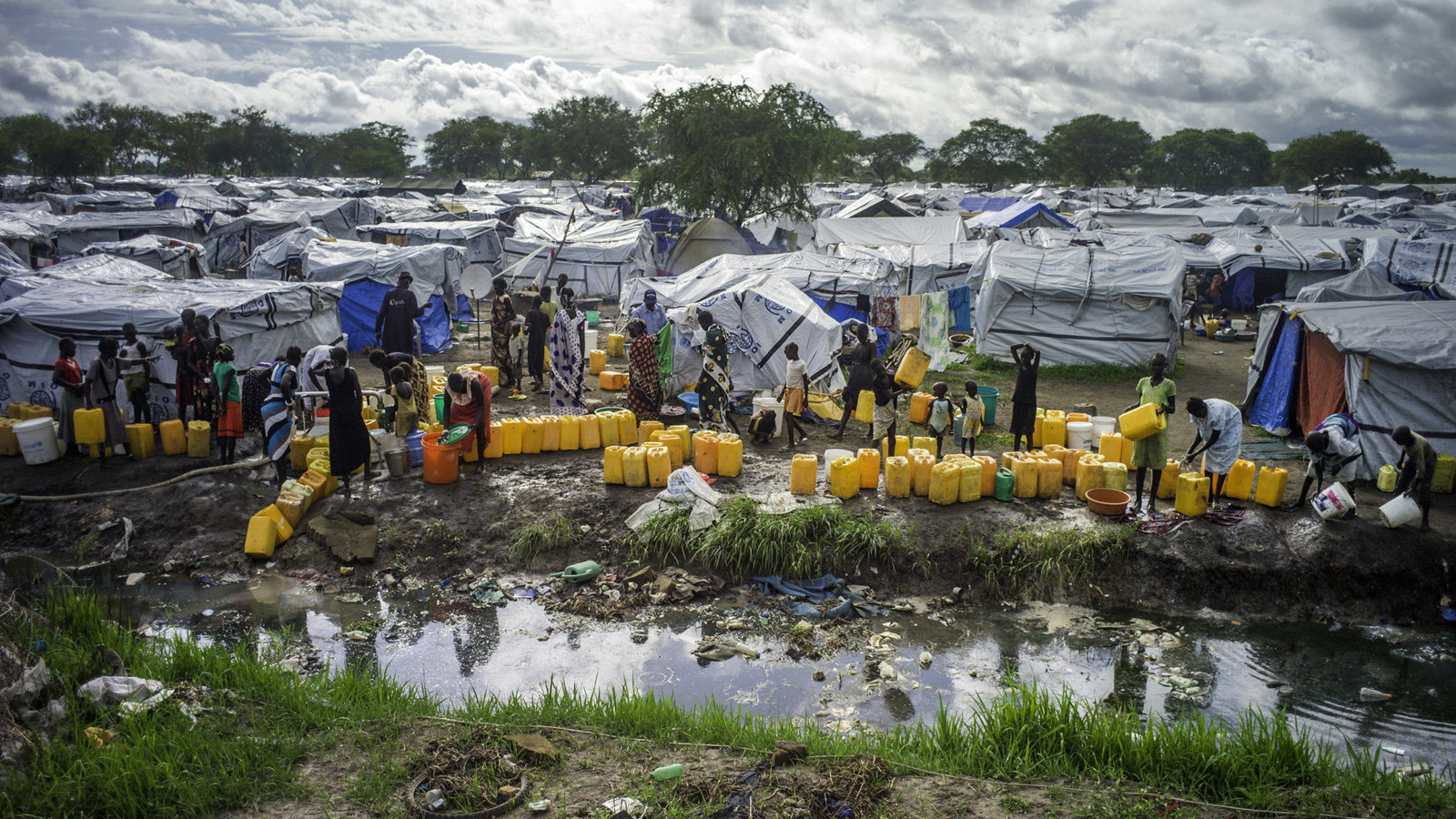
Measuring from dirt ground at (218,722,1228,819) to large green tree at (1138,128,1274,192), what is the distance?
79027 mm

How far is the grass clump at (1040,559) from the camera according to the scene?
7.76m

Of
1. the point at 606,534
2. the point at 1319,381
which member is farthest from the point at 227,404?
the point at 1319,381

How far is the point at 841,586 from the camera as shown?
306 inches

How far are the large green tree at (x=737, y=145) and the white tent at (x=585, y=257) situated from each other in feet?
7.03

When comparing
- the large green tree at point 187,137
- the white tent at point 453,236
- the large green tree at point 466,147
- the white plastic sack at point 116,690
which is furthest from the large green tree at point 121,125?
the white plastic sack at point 116,690

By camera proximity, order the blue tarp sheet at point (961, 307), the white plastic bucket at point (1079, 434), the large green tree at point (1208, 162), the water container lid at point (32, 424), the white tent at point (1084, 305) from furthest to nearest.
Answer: the large green tree at point (1208, 162) → the blue tarp sheet at point (961, 307) → the white tent at point (1084, 305) → the white plastic bucket at point (1079, 434) → the water container lid at point (32, 424)

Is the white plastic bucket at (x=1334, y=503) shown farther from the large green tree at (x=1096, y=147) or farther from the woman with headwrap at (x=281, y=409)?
the large green tree at (x=1096, y=147)

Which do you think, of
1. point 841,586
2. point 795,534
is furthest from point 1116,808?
point 795,534

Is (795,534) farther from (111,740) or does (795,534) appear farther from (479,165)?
(479,165)

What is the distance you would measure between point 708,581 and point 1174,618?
421 centimetres

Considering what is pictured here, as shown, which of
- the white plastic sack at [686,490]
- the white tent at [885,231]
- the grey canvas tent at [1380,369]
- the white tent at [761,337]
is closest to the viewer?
the white plastic sack at [686,490]

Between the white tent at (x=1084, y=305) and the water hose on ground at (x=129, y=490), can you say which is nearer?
the water hose on ground at (x=129, y=490)

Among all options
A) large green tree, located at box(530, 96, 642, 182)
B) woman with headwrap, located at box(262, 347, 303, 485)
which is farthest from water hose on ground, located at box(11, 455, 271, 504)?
large green tree, located at box(530, 96, 642, 182)

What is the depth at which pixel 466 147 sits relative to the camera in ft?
251
